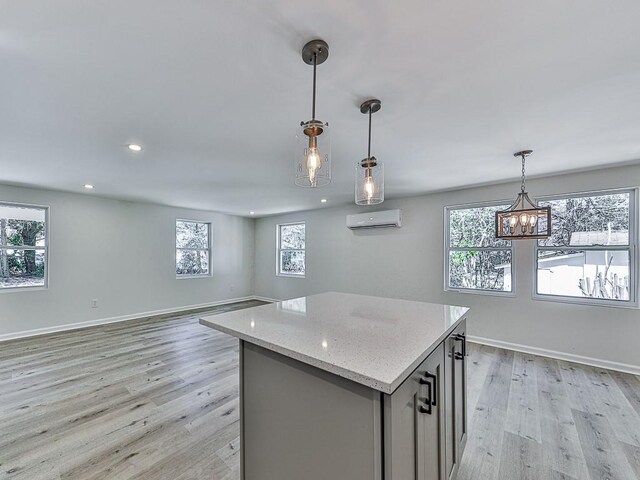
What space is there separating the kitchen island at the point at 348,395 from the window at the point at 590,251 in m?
2.80

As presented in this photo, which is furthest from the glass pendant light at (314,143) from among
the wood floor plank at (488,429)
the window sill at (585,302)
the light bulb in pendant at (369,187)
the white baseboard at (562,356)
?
the white baseboard at (562,356)

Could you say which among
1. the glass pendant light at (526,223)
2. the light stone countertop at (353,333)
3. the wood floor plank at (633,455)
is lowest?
the wood floor plank at (633,455)

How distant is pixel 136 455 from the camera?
1.81 meters

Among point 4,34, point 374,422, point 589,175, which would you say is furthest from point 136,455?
point 589,175

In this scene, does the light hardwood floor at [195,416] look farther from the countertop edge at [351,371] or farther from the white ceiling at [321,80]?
the white ceiling at [321,80]

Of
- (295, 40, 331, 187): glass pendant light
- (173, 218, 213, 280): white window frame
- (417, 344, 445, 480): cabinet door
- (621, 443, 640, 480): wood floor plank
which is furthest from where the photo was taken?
(173, 218, 213, 280): white window frame

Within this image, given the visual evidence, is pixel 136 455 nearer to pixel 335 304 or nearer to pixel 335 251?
pixel 335 304

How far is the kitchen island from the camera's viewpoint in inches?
36.2

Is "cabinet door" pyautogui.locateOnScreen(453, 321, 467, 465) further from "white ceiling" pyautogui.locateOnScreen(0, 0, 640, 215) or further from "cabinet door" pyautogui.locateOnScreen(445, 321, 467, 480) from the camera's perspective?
"white ceiling" pyautogui.locateOnScreen(0, 0, 640, 215)

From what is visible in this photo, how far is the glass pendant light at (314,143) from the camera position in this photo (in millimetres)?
1331

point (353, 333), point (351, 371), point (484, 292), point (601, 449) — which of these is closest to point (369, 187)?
point (353, 333)

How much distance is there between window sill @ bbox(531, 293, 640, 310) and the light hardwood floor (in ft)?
2.35

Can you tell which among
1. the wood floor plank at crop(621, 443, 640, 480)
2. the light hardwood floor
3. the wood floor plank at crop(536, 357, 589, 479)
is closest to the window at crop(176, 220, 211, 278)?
the light hardwood floor

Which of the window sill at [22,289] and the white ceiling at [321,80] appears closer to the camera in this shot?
the white ceiling at [321,80]
